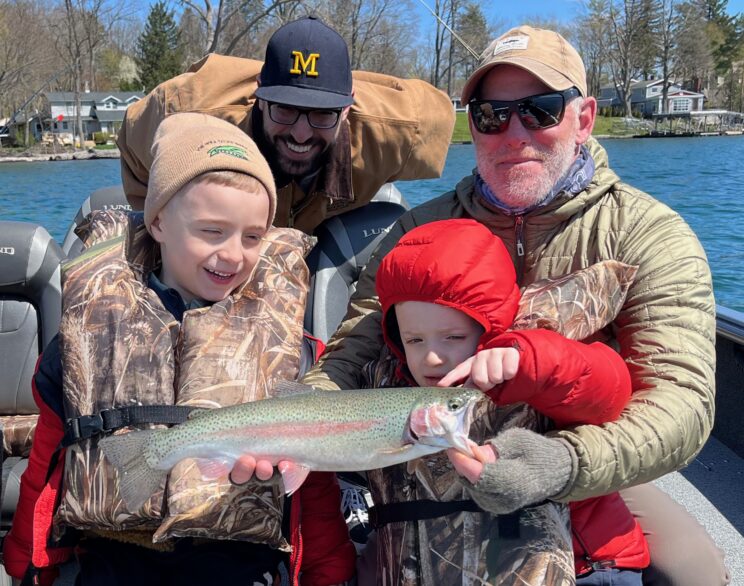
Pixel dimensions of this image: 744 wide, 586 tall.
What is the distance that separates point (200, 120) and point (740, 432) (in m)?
3.88

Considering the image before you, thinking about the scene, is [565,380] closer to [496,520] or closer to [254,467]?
[496,520]

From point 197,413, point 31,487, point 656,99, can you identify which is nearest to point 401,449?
point 197,413

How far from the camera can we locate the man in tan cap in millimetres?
2557

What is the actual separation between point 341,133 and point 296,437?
7.86 ft

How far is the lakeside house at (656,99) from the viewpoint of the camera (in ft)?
290

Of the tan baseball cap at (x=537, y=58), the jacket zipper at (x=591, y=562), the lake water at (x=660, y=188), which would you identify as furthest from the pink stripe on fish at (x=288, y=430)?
the lake water at (x=660, y=188)

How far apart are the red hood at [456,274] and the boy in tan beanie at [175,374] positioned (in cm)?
61

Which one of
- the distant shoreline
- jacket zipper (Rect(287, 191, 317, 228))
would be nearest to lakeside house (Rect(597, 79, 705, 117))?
the distant shoreline

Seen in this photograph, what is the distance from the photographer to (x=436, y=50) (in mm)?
77000

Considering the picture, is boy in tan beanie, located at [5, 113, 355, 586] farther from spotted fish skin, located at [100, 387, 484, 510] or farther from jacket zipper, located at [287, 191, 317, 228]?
jacket zipper, located at [287, 191, 317, 228]

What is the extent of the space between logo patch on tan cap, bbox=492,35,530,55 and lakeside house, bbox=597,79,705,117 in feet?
300

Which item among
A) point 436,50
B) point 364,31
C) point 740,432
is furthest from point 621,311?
point 436,50

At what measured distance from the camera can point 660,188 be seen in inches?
1120

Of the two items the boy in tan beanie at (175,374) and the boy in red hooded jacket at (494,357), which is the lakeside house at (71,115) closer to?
the boy in tan beanie at (175,374)
